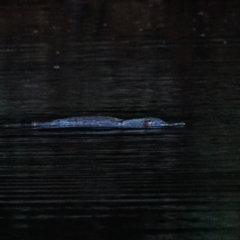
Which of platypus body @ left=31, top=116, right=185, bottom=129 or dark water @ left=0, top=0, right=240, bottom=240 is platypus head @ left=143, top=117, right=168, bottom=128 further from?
dark water @ left=0, top=0, right=240, bottom=240

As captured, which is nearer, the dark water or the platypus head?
the dark water

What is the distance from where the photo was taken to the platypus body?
650cm

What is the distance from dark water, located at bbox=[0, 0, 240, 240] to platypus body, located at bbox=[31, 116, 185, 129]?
0.15m

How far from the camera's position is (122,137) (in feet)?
20.4

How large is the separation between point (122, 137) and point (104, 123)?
0.38 meters

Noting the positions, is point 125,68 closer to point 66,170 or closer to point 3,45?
point 3,45

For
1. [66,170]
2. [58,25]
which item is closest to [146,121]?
[66,170]

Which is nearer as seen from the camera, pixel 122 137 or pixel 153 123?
pixel 122 137

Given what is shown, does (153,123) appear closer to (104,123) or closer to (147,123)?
(147,123)

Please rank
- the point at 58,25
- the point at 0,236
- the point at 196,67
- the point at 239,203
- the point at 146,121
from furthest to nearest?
the point at 58,25 → the point at 196,67 → the point at 146,121 → the point at 239,203 → the point at 0,236

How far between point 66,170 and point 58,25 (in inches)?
Answer: 292

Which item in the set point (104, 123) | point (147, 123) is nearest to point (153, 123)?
point (147, 123)

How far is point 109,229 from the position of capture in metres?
4.39

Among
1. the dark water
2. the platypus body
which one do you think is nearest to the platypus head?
the platypus body
